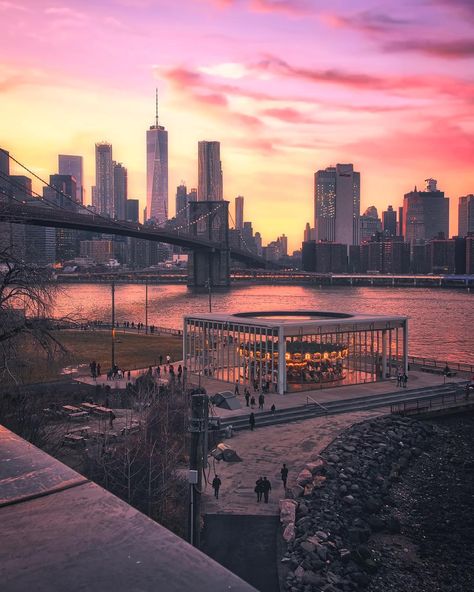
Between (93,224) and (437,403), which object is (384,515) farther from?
(93,224)

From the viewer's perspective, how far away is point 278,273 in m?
185

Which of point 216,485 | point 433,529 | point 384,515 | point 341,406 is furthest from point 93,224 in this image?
point 433,529

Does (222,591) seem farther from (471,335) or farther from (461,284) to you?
(461,284)

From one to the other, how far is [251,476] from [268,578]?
16.1ft

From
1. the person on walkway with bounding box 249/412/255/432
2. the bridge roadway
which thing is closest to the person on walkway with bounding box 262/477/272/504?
the person on walkway with bounding box 249/412/255/432

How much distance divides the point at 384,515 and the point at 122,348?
88.4 feet

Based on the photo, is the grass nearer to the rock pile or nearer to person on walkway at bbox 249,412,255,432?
person on walkway at bbox 249,412,255,432

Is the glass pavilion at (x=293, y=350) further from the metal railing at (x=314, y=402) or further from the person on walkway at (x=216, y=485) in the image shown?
the person on walkway at (x=216, y=485)

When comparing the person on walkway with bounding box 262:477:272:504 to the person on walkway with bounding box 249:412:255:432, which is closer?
the person on walkway with bounding box 262:477:272:504

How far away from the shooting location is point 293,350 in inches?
1029

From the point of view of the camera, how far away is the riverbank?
37.9 ft

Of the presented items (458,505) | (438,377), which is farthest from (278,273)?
(458,505)

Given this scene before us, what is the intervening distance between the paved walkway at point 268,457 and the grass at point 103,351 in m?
11.0

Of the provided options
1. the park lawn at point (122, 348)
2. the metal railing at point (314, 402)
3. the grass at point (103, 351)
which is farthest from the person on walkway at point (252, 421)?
the park lawn at point (122, 348)
